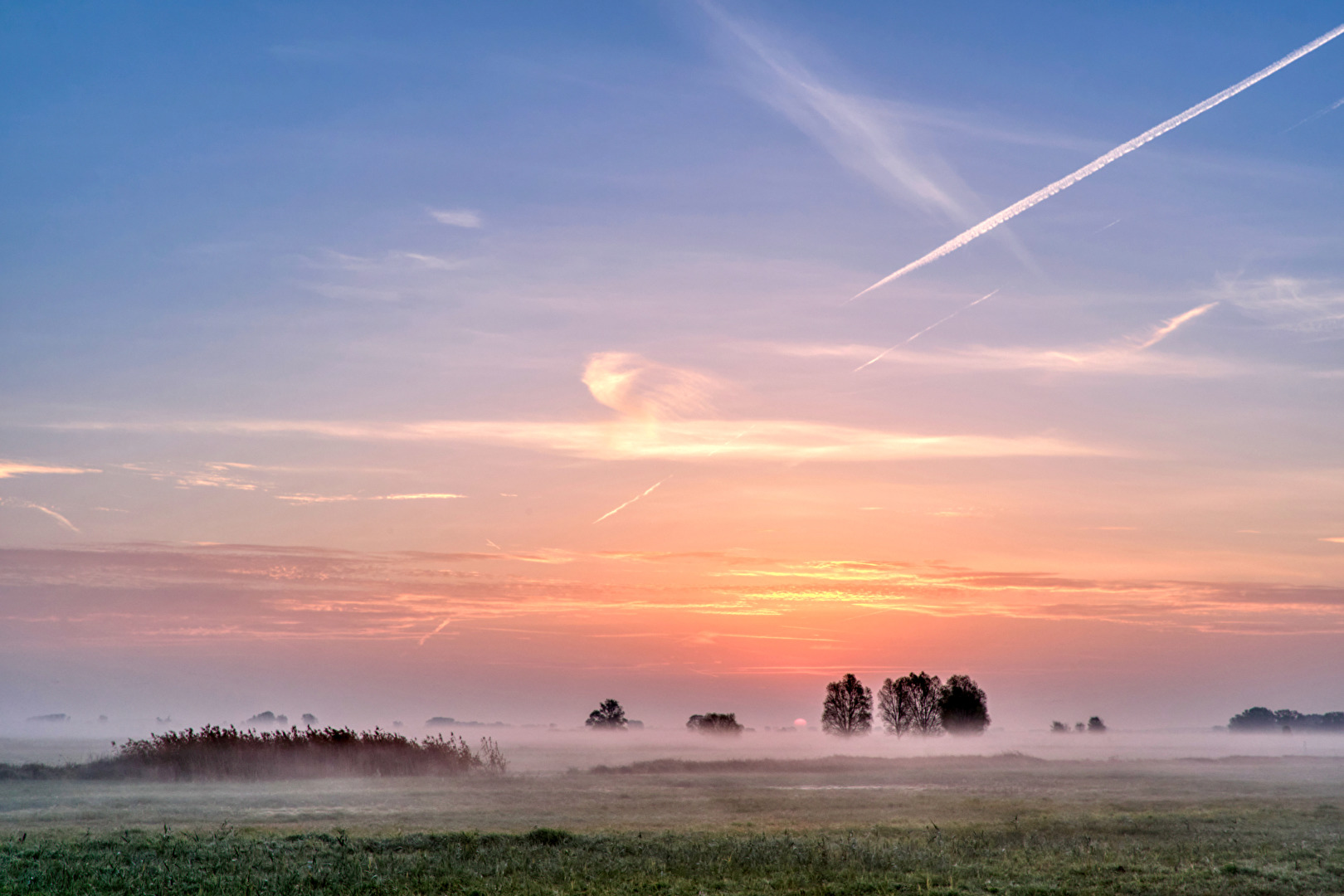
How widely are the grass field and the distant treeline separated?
2974 mm

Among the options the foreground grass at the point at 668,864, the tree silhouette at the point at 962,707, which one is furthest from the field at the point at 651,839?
the tree silhouette at the point at 962,707

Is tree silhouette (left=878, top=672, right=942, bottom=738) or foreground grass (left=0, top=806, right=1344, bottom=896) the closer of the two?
foreground grass (left=0, top=806, right=1344, bottom=896)

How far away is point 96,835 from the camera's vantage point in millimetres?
27438

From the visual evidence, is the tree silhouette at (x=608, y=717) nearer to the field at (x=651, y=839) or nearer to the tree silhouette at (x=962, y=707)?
the tree silhouette at (x=962, y=707)

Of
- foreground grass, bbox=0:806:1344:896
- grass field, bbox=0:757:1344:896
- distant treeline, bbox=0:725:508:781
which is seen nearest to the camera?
foreground grass, bbox=0:806:1344:896

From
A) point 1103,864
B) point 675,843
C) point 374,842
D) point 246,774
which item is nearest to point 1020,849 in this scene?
point 1103,864

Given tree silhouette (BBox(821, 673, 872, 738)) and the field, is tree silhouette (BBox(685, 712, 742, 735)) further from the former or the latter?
the field

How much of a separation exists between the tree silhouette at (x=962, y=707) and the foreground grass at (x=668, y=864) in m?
134

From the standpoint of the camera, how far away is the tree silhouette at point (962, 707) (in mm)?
159750

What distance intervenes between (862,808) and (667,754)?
61.7 m

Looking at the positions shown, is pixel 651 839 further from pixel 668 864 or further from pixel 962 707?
pixel 962 707

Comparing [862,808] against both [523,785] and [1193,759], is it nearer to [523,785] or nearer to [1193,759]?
[523,785]

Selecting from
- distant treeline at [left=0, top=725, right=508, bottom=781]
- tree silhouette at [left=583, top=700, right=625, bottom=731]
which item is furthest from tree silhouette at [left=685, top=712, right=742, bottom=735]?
distant treeline at [left=0, top=725, right=508, bottom=781]

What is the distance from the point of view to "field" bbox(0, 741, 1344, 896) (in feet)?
77.7
